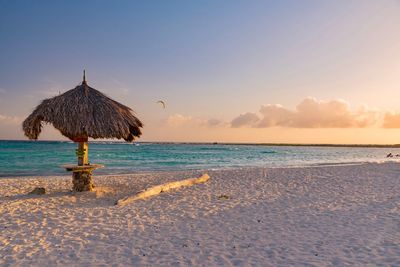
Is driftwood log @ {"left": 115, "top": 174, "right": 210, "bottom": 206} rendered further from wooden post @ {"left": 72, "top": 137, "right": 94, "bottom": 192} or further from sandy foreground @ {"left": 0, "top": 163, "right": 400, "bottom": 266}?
wooden post @ {"left": 72, "top": 137, "right": 94, "bottom": 192}

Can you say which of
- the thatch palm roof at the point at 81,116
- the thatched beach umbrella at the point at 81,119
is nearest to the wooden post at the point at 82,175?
the thatched beach umbrella at the point at 81,119

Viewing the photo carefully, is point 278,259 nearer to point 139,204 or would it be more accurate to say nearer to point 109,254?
point 109,254

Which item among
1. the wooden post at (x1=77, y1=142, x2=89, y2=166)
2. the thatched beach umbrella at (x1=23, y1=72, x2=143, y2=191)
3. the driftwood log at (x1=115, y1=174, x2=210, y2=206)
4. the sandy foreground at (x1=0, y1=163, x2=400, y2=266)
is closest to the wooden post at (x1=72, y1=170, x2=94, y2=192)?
the thatched beach umbrella at (x1=23, y1=72, x2=143, y2=191)

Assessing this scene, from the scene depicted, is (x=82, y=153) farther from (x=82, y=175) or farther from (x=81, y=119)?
(x=81, y=119)

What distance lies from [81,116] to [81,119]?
111 mm

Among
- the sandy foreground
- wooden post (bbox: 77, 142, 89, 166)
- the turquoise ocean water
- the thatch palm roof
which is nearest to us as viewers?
the sandy foreground

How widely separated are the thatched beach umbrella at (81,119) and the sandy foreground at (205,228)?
122cm

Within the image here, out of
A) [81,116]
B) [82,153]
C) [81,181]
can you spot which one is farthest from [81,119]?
[81,181]

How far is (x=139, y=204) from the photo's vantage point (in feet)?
34.8

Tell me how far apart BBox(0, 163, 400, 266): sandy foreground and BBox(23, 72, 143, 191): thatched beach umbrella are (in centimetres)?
122

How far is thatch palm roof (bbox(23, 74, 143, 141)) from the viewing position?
12.0 m

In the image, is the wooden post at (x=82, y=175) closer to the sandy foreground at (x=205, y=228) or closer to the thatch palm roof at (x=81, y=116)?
the thatch palm roof at (x=81, y=116)

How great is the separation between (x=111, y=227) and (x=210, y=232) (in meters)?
2.38

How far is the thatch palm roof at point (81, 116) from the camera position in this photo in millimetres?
12023
